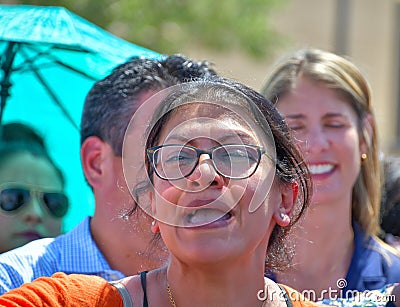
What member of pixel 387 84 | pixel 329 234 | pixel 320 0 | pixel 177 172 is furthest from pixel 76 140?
pixel 387 84

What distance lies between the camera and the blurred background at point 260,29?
8.01 meters

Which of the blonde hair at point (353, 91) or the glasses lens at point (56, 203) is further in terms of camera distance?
the blonde hair at point (353, 91)

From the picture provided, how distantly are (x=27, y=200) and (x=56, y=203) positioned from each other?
0.12m

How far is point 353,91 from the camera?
10.8 feet

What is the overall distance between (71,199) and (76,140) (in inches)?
9.0

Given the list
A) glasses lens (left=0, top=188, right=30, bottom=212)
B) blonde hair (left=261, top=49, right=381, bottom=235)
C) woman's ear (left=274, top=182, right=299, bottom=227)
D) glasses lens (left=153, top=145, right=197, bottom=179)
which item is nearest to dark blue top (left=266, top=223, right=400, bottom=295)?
blonde hair (left=261, top=49, right=381, bottom=235)

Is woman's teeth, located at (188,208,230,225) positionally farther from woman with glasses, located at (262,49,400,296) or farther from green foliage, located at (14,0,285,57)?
green foliage, located at (14,0,285,57)

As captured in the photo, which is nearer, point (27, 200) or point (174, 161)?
point (174, 161)

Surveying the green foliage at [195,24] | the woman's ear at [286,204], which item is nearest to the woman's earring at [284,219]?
the woman's ear at [286,204]

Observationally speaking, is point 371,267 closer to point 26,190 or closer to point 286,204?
point 286,204

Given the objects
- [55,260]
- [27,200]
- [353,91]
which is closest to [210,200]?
[55,260]

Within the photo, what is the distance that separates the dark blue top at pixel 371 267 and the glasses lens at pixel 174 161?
1282mm

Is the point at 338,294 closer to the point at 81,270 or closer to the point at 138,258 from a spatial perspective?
the point at 138,258

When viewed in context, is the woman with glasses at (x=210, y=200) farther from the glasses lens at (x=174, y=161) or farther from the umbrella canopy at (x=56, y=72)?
the umbrella canopy at (x=56, y=72)
